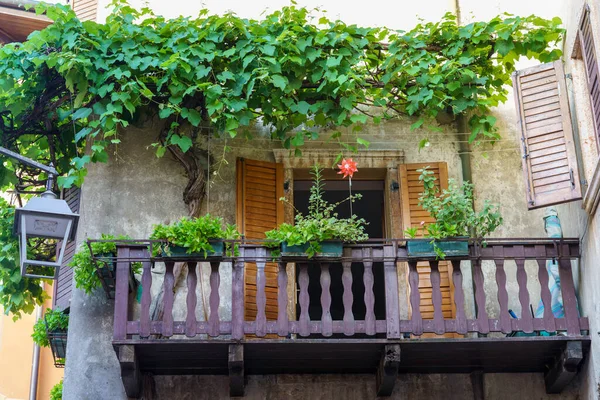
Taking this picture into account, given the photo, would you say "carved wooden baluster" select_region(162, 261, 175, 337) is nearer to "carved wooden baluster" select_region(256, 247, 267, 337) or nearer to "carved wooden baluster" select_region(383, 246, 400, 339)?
"carved wooden baluster" select_region(256, 247, 267, 337)

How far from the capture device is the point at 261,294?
10.6 m

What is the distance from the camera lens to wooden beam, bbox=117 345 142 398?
10430 mm

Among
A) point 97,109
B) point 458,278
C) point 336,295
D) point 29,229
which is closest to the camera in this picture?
point 29,229

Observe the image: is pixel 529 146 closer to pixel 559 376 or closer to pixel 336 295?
pixel 559 376

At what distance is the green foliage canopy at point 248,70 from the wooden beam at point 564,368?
2.60 m

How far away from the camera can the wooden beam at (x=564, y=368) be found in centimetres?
1058

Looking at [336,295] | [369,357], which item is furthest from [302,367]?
[336,295]

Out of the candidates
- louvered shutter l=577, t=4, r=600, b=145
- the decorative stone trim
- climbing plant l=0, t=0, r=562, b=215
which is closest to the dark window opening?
the decorative stone trim

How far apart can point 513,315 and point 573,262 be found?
0.81 meters

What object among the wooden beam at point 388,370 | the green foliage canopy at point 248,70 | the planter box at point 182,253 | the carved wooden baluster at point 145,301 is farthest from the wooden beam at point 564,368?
the carved wooden baluster at point 145,301

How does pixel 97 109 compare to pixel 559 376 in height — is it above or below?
above

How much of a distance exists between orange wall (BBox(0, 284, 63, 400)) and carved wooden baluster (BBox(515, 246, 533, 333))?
961cm

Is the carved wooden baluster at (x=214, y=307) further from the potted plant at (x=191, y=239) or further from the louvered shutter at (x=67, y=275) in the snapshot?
the louvered shutter at (x=67, y=275)

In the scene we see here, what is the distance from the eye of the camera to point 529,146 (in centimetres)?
1102
